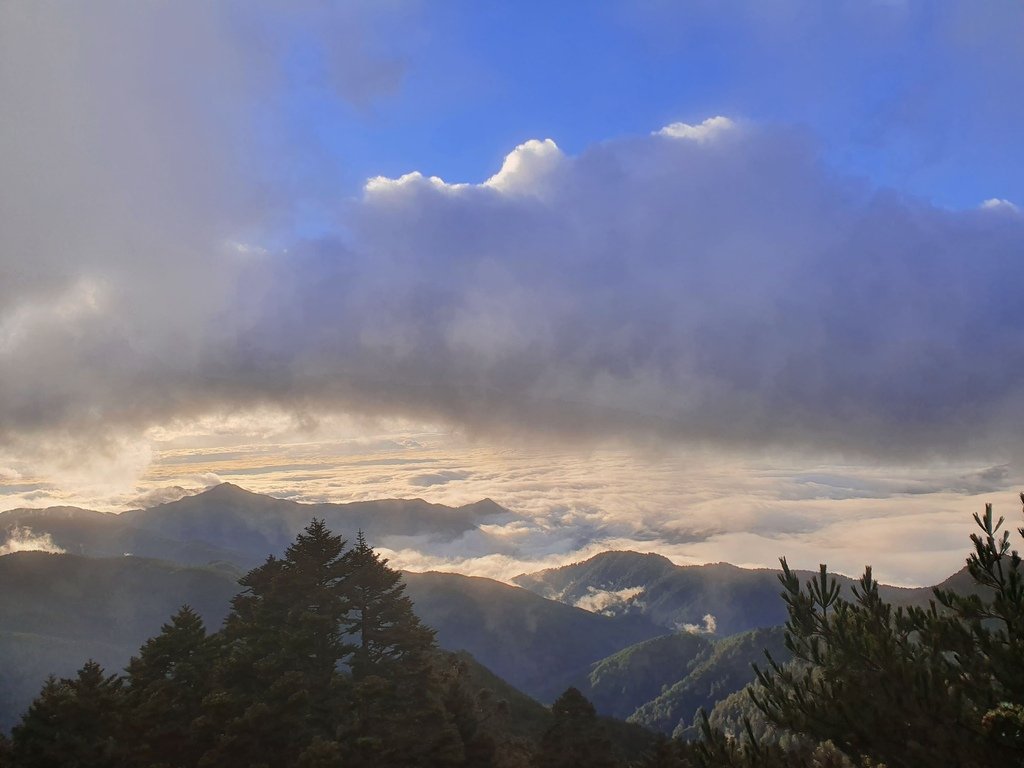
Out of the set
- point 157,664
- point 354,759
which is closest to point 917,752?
point 354,759

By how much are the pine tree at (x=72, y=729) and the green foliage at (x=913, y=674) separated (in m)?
40.4

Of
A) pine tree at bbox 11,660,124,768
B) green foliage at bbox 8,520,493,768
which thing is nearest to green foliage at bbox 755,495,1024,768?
green foliage at bbox 8,520,493,768

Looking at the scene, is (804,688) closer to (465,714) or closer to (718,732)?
(718,732)

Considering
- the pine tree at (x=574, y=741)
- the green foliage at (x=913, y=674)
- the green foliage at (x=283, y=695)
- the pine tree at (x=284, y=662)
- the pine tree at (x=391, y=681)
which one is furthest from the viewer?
the pine tree at (x=574, y=741)

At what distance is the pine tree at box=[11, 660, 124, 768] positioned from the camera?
129ft

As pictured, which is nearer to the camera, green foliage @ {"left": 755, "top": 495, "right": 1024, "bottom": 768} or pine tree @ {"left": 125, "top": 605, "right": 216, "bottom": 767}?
green foliage @ {"left": 755, "top": 495, "right": 1024, "bottom": 768}

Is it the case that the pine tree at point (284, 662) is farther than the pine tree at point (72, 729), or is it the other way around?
the pine tree at point (284, 662)

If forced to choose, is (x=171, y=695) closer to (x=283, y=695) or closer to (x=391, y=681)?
(x=283, y=695)

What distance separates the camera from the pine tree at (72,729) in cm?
3947

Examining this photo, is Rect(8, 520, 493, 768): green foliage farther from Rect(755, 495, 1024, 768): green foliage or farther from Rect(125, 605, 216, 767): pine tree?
Rect(755, 495, 1024, 768): green foliage

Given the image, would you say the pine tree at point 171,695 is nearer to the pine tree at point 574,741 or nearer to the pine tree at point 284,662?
the pine tree at point 284,662

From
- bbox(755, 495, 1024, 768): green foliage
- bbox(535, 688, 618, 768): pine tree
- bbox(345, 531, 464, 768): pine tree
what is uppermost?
bbox(755, 495, 1024, 768): green foliage

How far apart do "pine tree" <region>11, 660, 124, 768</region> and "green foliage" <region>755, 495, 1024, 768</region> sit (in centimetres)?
4043

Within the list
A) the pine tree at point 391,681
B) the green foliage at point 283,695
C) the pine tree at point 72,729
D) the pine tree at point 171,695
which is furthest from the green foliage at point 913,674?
the pine tree at point 72,729
